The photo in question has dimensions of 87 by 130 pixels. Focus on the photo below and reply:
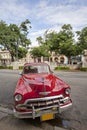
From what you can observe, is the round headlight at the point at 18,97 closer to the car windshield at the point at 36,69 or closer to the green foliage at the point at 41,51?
the car windshield at the point at 36,69

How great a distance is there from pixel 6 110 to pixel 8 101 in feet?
4.67

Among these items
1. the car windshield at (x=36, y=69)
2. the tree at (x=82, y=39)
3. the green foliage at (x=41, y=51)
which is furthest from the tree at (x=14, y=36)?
the car windshield at (x=36, y=69)

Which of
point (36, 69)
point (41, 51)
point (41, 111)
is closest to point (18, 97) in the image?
point (41, 111)

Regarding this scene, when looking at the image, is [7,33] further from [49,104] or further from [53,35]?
[49,104]

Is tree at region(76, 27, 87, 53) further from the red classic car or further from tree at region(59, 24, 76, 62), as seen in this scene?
the red classic car

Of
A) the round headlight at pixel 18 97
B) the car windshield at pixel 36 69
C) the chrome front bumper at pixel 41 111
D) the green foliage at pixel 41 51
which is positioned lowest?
the chrome front bumper at pixel 41 111

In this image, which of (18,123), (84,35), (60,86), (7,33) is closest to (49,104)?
(60,86)

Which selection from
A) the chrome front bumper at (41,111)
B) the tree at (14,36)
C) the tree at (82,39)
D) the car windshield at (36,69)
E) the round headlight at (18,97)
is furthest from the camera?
the tree at (14,36)

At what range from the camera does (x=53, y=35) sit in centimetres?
4081

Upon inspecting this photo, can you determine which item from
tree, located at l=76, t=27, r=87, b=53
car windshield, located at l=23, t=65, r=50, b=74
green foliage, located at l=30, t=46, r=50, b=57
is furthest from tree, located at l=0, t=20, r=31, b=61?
car windshield, located at l=23, t=65, r=50, b=74

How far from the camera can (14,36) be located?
42312 mm

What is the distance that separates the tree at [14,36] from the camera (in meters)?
42.3

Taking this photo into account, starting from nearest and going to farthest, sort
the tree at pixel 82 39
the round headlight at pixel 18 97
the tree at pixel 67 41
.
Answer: the round headlight at pixel 18 97 < the tree at pixel 82 39 < the tree at pixel 67 41

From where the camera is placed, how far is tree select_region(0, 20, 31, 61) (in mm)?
42281
